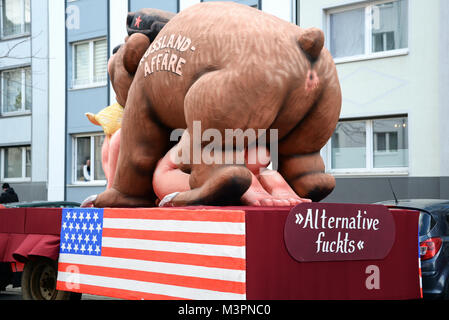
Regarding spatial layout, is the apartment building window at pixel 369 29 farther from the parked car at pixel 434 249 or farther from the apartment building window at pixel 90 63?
the parked car at pixel 434 249

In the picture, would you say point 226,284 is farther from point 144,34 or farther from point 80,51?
point 80,51

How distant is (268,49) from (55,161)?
554 inches

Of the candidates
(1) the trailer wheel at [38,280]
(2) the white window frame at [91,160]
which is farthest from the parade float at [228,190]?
(2) the white window frame at [91,160]

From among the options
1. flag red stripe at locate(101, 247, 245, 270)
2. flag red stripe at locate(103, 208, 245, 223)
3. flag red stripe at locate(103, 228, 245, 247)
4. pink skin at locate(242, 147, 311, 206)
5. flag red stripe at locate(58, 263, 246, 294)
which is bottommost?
flag red stripe at locate(58, 263, 246, 294)

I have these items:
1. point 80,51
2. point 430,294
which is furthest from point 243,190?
point 80,51

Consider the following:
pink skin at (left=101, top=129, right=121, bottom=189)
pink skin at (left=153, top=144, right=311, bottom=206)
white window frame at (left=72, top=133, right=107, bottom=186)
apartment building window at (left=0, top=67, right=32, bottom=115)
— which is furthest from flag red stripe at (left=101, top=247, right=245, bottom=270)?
apartment building window at (left=0, top=67, right=32, bottom=115)

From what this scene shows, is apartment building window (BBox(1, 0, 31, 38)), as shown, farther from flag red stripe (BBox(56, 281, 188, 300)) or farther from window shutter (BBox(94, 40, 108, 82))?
flag red stripe (BBox(56, 281, 188, 300))

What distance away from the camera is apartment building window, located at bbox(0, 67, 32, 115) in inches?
674

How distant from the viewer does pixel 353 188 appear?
456 inches

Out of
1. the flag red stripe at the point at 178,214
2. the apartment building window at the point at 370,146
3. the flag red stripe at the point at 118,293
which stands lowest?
the flag red stripe at the point at 118,293

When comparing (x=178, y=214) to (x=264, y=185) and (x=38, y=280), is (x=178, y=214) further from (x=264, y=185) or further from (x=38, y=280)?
(x=38, y=280)

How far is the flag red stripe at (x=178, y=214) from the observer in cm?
253

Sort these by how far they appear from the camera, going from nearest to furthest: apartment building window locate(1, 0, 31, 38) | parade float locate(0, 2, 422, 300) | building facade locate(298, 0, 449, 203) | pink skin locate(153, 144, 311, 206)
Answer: parade float locate(0, 2, 422, 300), pink skin locate(153, 144, 311, 206), building facade locate(298, 0, 449, 203), apartment building window locate(1, 0, 31, 38)

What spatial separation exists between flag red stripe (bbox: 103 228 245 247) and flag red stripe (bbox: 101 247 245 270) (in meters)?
0.07
